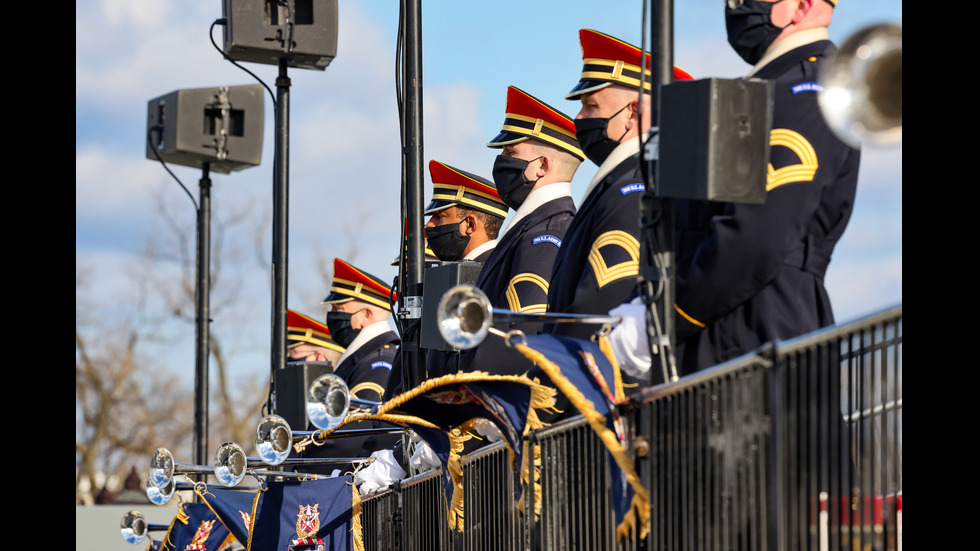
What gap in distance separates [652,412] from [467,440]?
2.34 meters

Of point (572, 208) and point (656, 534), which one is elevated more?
point (572, 208)

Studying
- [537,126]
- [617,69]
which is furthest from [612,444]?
[537,126]

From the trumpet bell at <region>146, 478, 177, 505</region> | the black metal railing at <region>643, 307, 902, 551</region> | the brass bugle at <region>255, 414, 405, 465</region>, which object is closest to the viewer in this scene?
the black metal railing at <region>643, 307, 902, 551</region>

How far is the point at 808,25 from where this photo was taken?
4418 millimetres

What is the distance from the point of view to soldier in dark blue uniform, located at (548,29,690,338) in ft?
16.5

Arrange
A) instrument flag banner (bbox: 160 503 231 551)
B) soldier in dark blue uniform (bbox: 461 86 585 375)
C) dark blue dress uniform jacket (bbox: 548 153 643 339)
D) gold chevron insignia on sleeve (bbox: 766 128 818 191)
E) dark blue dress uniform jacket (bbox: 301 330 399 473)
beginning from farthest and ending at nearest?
dark blue dress uniform jacket (bbox: 301 330 399 473) < instrument flag banner (bbox: 160 503 231 551) < soldier in dark blue uniform (bbox: 461 86 585 375) < dark blue dress uniform jacket (bbox: 548 153 643 339) < gold chevron insignia on sleeve (bbox: 766 128 818 191)

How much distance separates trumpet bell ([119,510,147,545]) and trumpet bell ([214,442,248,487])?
2.86m

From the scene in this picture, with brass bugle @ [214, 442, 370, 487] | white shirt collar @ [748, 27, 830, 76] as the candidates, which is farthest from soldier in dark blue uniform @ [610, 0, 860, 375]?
brass bugle @ [214, 442, 370, 487]

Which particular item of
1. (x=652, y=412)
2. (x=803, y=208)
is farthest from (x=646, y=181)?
(x=652, y=412)

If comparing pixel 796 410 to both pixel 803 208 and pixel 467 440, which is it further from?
pixel 467 440

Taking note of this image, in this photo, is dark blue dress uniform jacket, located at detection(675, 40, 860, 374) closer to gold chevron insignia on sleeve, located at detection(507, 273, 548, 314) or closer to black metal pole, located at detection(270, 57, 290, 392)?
gold chevron insignia on sleeve, located at detection(507, 273, 548, 314)

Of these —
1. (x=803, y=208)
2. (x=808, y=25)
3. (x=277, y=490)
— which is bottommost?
(x=277, y=490)

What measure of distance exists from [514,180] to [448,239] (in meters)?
1.39

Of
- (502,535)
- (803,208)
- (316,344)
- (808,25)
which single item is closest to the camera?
(803,208)
